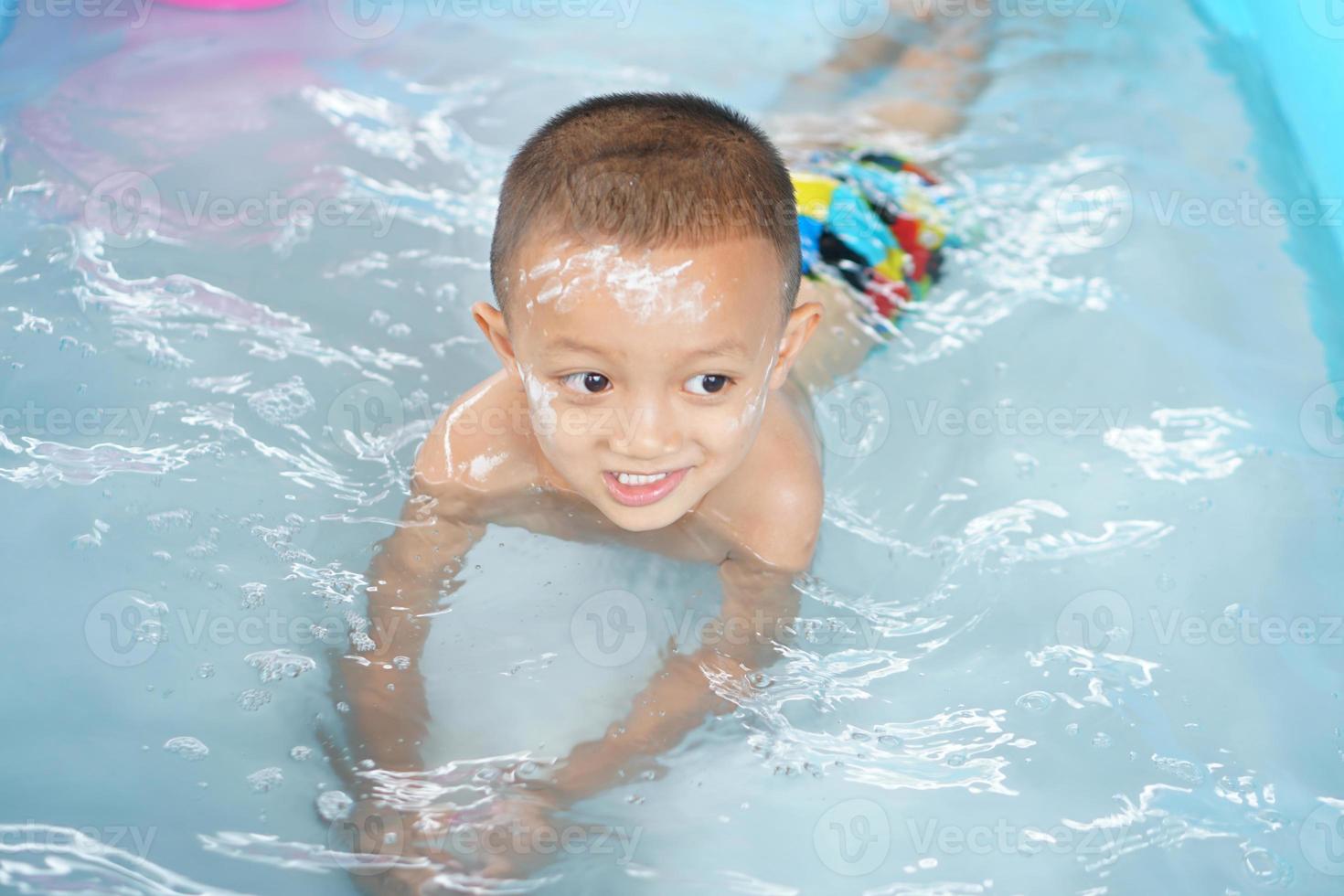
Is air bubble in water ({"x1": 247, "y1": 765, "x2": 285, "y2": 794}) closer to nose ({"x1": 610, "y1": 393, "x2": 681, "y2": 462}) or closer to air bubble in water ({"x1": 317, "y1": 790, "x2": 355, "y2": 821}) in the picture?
air bubble in water ({"x1": 317, "y1": 790, "x2": 355, "y2": 821})

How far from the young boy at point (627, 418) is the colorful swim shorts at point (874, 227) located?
1.25 feet

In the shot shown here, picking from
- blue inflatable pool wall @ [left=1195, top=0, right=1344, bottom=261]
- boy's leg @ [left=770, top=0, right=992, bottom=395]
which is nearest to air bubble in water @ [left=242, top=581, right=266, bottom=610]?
boy's leg @ [left=770, top=0, right=992, bottom=395]

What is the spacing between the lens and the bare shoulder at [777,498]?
188cm

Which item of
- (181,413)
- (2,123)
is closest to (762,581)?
(181,413)

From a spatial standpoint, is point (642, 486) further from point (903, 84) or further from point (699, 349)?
point (903, 84)

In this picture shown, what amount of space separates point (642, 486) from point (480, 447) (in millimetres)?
340

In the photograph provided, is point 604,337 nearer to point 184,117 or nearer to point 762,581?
point 762,581

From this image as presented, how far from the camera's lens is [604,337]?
1.52 meters

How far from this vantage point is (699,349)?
1531 mm

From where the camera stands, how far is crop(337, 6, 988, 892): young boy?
153 cm

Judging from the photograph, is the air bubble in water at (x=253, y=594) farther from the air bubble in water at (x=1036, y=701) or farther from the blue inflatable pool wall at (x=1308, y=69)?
the blue inflatable pool wall at (x=1308, y=69)

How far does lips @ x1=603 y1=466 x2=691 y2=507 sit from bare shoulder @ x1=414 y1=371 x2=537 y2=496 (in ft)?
0.88

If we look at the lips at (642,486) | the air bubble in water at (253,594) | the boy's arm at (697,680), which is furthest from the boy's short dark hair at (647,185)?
the air bubble in water at (253,594)

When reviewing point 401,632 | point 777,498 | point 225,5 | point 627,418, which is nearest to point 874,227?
point 777,498
